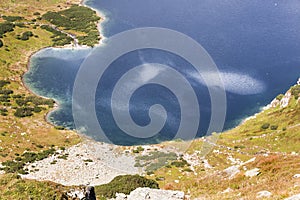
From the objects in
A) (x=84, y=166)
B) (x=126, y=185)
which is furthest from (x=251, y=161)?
(x=84, y=166)

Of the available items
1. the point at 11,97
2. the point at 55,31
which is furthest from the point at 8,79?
the point at 55,31

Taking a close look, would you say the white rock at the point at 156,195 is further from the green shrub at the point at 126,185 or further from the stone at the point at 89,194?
the green shrub at the point at 126,185

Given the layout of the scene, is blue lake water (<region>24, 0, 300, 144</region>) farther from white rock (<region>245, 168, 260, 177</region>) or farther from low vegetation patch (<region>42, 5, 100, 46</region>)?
white rock (<region>245, 168, 260, 177</region>)

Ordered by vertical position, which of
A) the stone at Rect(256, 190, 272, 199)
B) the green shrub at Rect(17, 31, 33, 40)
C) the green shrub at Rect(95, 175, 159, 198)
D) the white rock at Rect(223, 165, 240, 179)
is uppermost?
the green shrub at Rect(17, 31, 33, 40)

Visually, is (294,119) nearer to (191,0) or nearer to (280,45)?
(280,45)

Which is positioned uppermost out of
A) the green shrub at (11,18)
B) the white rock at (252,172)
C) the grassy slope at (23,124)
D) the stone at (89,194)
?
the green shrub at (11,18)

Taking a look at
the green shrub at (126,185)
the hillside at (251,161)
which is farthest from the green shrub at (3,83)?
the green shrub at (126,185)

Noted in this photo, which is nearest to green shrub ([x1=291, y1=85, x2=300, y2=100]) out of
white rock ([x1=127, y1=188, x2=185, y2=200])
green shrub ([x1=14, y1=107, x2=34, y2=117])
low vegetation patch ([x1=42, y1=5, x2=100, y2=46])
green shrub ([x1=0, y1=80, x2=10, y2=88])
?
green shrub ([x1=14, y1=107, x2=34, y2=117])

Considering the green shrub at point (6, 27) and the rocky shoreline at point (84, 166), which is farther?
the green shrub at point (6, 27)

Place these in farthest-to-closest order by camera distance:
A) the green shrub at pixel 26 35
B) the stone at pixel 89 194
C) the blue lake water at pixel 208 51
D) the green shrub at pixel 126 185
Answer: the green shrub at pixel 26 35, the blue lake water at pixel 208 51, the green shrub at pixel 126 185, the stone at pixel 89 194
